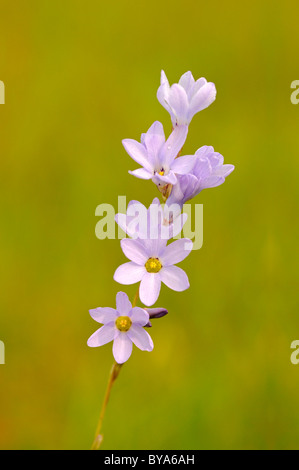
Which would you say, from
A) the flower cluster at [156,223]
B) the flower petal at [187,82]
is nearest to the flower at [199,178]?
the flower cluster at [156,223]

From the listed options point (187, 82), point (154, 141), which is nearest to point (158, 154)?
point (154, 141)

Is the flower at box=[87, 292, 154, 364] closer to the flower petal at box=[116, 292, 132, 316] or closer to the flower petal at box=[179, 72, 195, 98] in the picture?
the flower petal at box=[116, 292, 132, 316]

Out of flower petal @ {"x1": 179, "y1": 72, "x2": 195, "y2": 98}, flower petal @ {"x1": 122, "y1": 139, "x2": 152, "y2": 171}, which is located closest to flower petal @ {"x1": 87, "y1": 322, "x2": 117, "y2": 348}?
flower petal @ {"x1": 122, "y1": 139, "x2": 152, "y2": 171}

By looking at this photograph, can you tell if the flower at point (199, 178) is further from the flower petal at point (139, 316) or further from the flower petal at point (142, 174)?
the flower petal at point (139, 316)

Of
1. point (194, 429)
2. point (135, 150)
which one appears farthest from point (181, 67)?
point (135, 150)
